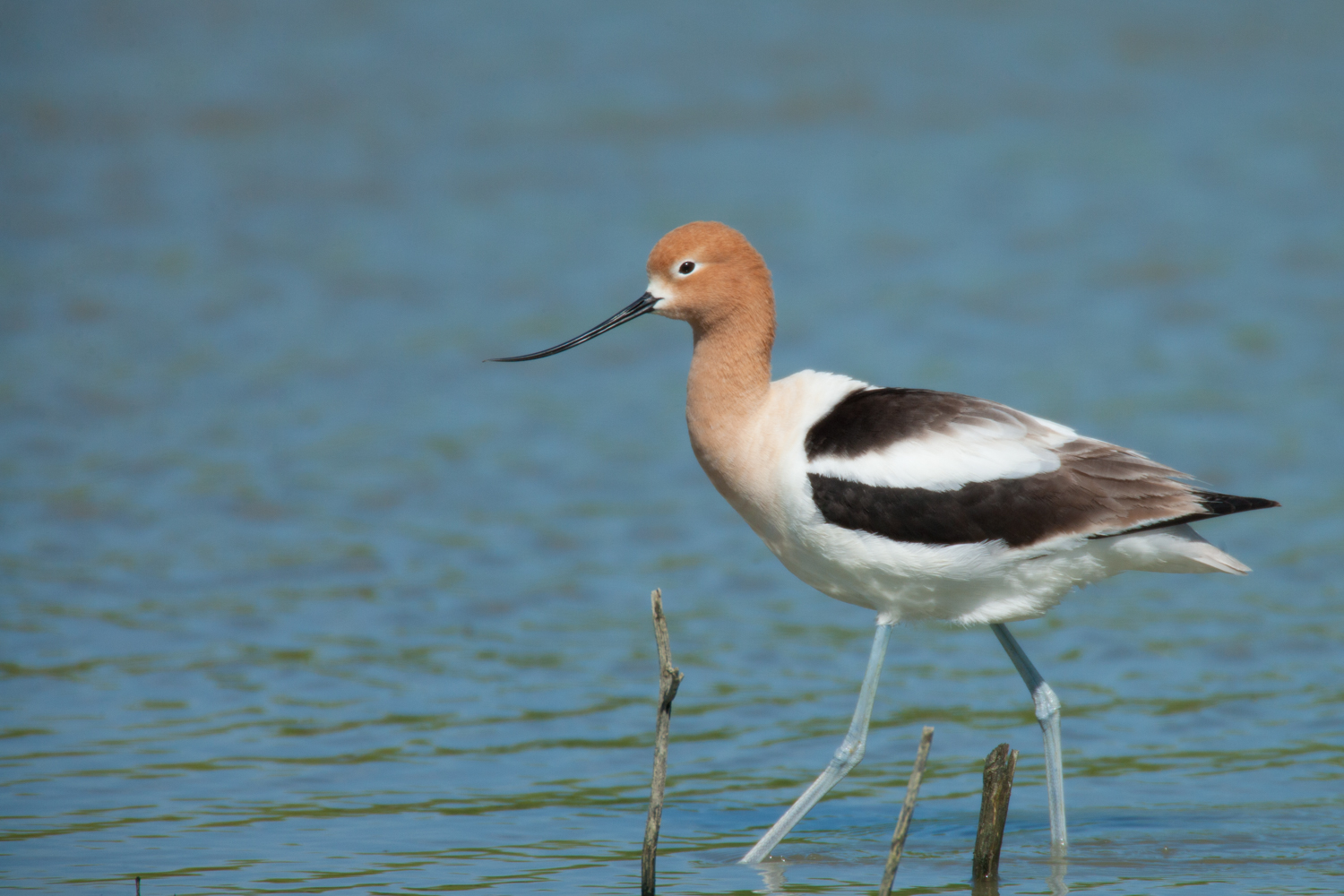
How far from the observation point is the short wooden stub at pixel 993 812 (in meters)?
5.66

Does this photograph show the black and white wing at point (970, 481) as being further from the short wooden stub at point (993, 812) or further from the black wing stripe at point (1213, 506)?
the short wooden stub at point (993, 812)

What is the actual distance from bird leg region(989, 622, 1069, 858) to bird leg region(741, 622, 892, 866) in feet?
1.47

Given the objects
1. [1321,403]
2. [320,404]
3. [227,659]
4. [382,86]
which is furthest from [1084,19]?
[227,659]

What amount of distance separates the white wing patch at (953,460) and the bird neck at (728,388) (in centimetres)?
37

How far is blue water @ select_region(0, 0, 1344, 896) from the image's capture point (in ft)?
22.5

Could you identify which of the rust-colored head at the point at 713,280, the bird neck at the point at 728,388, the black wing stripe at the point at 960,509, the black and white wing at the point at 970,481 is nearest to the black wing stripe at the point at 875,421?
the black and white wing at the point at 970,481

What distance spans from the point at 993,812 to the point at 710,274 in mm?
2212

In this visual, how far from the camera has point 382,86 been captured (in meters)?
20.2

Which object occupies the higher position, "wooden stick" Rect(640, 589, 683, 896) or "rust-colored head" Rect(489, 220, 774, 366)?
"rust-colored head" Rect(489, 220, 774, 366)

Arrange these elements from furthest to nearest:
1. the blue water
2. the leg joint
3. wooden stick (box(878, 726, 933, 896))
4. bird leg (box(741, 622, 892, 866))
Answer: the blue water
the leg joint
bird leg (box(741, 622, 892, 866))
wooden stick (box(878, 726, 933, 896))

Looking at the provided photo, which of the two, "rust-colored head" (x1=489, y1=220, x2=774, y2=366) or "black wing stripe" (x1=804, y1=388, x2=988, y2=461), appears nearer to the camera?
"black wing stripe" (x1=804, y1=388, x2=988, y2=461)

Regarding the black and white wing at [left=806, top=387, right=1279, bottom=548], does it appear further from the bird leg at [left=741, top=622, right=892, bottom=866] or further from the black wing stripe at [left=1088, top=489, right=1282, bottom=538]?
the bird leg at [left=741, top=622, right=892, bottom=866]

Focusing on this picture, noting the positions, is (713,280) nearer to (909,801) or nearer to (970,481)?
(970,481)

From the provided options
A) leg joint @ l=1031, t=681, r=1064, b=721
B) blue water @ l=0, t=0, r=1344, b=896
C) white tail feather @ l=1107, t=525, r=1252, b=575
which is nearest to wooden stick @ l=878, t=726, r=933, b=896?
blue water @ l=0, t=0, r=1344, b=896
